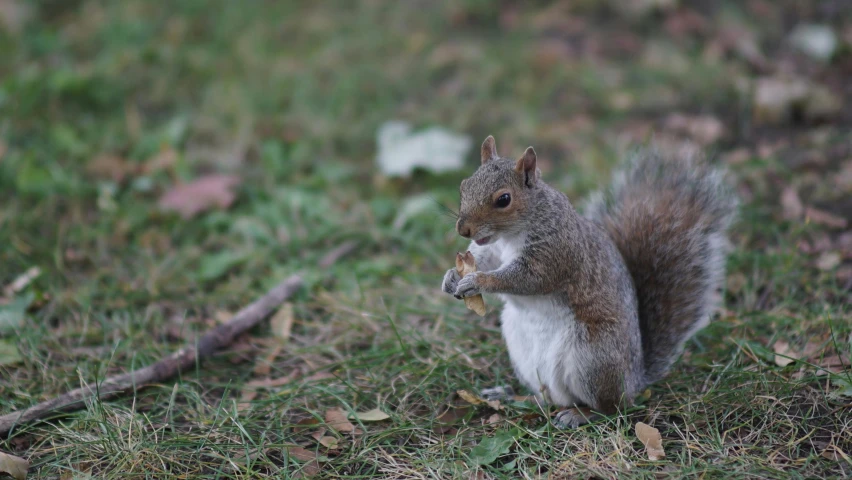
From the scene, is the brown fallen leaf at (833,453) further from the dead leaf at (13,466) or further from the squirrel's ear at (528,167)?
the dead leaf at (13,466)

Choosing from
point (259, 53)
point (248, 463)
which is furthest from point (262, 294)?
point (259, 53)

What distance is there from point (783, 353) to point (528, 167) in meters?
1.11

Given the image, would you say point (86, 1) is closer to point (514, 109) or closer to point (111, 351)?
point (514, 109)

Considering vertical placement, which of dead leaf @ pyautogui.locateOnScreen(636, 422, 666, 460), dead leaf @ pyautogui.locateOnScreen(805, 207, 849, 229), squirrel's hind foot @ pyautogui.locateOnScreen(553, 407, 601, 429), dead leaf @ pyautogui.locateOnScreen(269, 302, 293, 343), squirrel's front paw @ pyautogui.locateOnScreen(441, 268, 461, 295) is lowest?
dead leaf @ pyautogui.locateOnScreen(269, 302, 293, 343)

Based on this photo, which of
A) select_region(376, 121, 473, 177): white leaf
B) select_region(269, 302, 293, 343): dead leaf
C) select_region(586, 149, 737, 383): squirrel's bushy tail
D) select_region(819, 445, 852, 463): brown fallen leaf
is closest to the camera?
select_region(819, 445, 852, 463): brown fallen leaf

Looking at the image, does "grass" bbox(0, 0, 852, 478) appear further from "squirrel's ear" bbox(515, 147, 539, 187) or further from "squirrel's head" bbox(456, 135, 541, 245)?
"squirrel's ear" bbox(515, 147, 539, 187)

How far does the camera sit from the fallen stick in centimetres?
230

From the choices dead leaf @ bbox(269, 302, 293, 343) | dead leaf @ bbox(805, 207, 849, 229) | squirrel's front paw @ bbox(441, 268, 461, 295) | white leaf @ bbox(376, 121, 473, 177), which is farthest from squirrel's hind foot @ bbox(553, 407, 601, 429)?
white leaf @ bbox(376, 121, 473, 177)

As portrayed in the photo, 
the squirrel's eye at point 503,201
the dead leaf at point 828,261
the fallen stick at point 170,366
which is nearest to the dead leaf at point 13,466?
the fallen stick at point 170,366

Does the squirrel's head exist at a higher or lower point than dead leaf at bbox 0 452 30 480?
higher

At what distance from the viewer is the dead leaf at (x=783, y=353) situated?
2445 mm

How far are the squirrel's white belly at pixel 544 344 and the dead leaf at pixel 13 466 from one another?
1.44 meters

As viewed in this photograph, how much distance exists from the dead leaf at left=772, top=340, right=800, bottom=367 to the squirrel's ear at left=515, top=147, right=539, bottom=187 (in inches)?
37.8

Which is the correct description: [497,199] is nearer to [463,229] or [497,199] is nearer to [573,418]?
[463,229]
